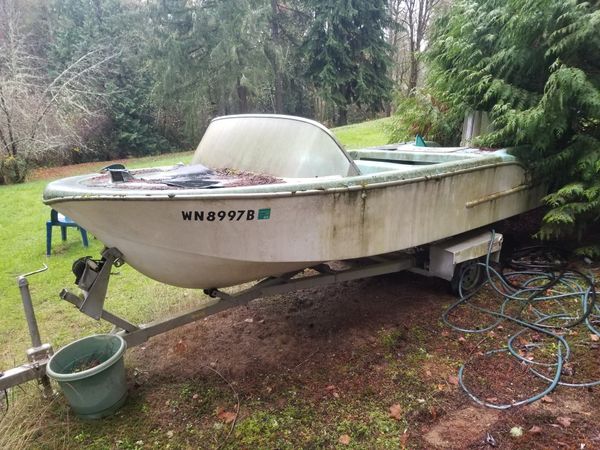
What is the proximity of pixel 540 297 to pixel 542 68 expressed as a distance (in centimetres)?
250

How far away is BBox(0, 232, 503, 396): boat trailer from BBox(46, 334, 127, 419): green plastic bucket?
0.10 m

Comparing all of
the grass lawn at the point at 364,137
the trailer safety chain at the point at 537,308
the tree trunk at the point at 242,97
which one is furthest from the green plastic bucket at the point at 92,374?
the tree trunk at the point at 242,97

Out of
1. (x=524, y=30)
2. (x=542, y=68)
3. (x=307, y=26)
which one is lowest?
(x=542, y=68)

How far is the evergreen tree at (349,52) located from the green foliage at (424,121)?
13.7 metres

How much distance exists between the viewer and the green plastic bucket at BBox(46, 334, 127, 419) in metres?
2.31

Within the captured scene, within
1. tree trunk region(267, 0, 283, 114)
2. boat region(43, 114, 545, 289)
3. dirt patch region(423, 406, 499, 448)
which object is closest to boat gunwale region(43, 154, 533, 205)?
boat region(43, 114, 545, 289)

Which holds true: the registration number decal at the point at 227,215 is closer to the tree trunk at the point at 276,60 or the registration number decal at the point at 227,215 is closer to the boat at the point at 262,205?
the boat at the point at 262,205

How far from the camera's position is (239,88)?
19.8 meters

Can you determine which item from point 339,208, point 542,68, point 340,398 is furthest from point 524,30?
point 340,398

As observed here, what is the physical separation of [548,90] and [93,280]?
413 centimetres

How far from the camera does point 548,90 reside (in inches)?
152

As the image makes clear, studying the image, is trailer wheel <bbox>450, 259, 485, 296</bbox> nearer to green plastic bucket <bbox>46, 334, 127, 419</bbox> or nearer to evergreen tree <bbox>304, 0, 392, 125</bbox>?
green plastic bucket <bbox>46, 334, 127, 419</bbox>

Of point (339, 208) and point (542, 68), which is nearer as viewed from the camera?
point (339, 208)

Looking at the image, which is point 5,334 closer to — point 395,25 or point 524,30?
point 524,30
